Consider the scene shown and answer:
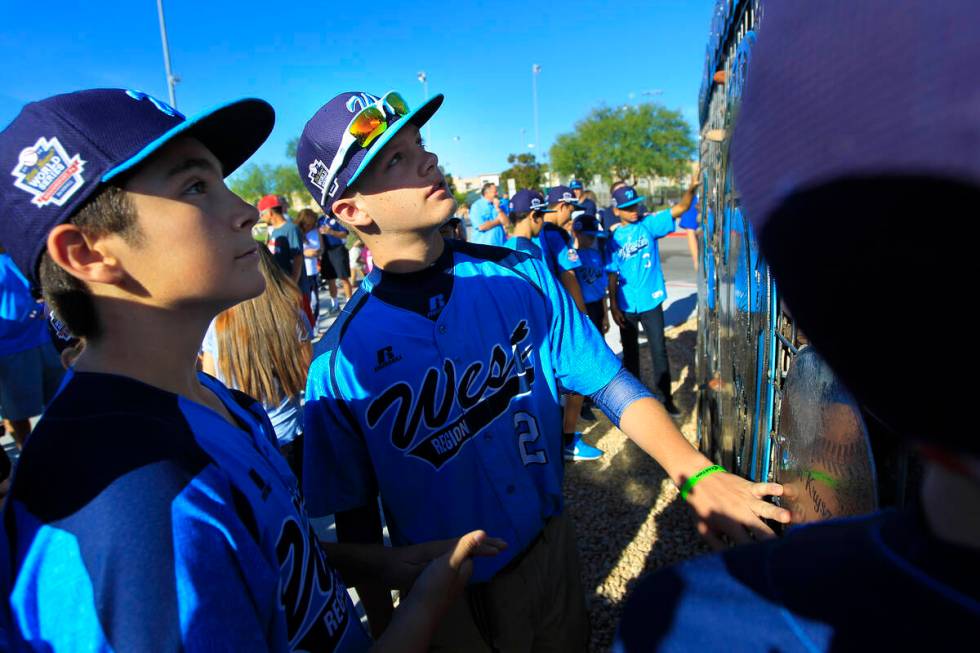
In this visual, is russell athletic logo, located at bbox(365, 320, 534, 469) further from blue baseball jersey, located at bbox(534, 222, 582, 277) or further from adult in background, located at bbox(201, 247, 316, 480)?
blue baseball jersey, located at bbox(534, 222, 582, 277)

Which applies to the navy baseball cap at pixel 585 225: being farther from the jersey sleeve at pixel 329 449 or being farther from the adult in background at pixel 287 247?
the jersey sleeve at pixel 329 449

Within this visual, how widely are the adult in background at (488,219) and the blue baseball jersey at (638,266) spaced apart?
6.04ft

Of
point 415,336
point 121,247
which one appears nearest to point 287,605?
point 121,247

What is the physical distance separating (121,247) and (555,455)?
4.76 ft

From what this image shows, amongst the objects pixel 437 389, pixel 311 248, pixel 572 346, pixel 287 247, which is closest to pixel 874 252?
pixel 437 389

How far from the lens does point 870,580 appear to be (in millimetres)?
467

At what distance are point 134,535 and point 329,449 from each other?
3.33 feet

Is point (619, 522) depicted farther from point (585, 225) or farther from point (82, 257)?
point (82, 257)

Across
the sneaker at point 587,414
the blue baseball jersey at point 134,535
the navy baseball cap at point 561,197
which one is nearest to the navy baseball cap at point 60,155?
the blue baseball jersey at point 134,535

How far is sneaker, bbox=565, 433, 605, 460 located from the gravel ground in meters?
0.06

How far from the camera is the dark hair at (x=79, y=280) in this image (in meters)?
1.02

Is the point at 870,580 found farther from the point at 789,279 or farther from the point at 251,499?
the point at 251,499

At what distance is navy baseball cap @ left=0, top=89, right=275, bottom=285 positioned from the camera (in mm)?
999

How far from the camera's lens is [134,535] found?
2.58ft
